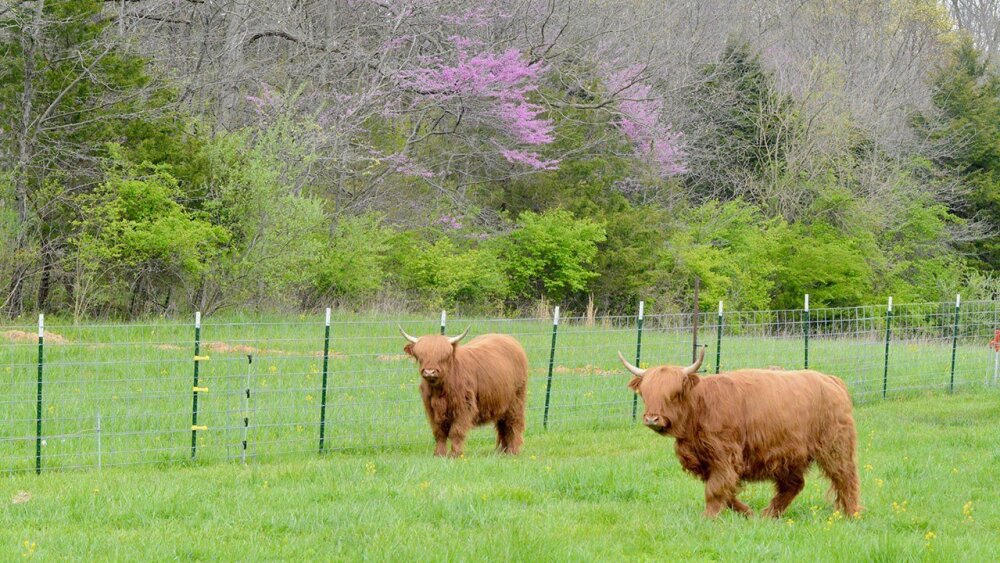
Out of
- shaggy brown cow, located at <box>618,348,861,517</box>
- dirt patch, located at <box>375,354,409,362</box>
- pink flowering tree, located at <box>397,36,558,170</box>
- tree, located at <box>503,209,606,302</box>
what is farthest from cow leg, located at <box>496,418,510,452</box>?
tree, located at <box>503,209,606,302</box>

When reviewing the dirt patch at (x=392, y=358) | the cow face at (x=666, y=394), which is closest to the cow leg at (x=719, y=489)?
Answer: the cow face at (x=666, y=394)

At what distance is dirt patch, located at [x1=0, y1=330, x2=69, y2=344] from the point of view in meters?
16.6

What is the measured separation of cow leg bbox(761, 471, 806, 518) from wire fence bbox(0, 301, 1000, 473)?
5044mm

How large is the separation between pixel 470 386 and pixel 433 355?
676 mm

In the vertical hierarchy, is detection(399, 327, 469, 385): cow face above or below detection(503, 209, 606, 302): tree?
below

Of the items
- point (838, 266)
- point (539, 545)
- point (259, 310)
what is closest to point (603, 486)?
point (539, 545)

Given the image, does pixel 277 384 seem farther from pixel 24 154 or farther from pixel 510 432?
pixel 24 154

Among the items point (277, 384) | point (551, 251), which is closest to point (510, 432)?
point (277, 384)

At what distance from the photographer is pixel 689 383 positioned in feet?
28.4

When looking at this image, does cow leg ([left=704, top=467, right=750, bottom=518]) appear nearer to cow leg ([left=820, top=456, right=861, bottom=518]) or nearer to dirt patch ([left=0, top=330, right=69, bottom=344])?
cow leg ([left=820, top=456, right=861, bottom=518])

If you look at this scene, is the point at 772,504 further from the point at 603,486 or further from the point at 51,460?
the point at 51,460

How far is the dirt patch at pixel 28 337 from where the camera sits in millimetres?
16597

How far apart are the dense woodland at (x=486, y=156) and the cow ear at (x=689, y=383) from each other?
14.0 m

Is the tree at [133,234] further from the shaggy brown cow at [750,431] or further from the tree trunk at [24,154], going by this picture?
the shaggy brown cow at [750,431]
